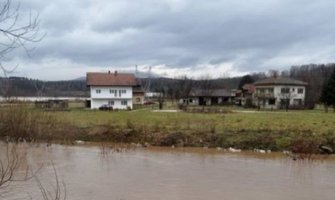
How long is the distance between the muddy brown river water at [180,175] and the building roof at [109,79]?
44.8 meters

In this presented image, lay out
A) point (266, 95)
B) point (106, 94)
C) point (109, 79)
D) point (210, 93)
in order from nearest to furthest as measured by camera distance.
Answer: point (106, 94) → point (109, 79) → point (266, 95) → point (210, 93)

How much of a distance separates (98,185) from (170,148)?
10819mm

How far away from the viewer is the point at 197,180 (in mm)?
15180

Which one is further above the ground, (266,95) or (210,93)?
(210,93)

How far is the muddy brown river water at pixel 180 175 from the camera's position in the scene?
13016 mm

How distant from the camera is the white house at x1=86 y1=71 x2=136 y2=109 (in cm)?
6688

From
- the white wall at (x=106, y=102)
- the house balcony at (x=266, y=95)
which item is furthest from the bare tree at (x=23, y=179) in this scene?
the house balcony at (x=266, y=95)

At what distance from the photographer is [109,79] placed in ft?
226

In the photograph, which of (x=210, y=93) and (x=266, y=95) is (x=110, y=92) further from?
(x=210, y=93)

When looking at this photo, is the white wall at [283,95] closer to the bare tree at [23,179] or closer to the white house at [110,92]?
the white house at [110,92]

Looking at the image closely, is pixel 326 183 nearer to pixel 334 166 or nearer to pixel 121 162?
pixel 334 166

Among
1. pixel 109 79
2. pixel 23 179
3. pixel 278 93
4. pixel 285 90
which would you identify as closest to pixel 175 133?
pixel 23 179

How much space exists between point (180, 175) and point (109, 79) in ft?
177

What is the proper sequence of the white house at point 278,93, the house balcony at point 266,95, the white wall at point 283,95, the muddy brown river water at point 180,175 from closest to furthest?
the muddy brown river water at point 180,175
the white house at point 278,93
the white wall at point 283,95
the house balcony at point 266,95
